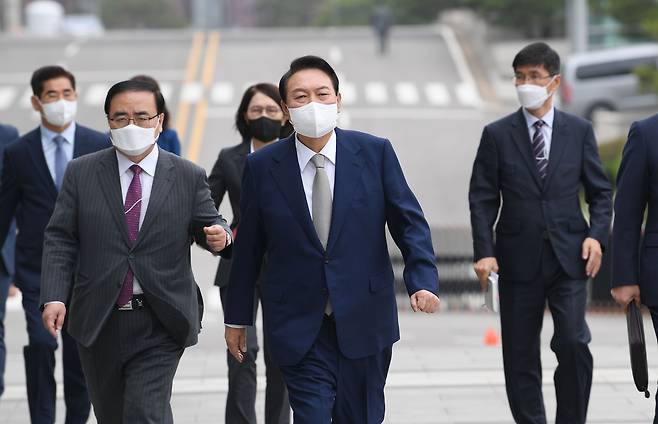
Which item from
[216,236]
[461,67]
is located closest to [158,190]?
[216,236]

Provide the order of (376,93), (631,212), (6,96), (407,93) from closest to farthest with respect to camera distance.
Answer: (631,212) → (6,96) → (376,93) → (407,93)

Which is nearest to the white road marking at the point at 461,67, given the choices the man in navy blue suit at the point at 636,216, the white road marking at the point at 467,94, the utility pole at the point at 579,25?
the white road marking at the point at 467,94

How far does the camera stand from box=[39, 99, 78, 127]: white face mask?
845cm

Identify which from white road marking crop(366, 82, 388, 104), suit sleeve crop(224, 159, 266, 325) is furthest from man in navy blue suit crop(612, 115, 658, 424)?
white road marking crop(366, 82, 388, 104)

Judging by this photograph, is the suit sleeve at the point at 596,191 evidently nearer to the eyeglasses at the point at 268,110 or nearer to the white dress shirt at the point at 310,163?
the eyeglasses at the point at 268,110

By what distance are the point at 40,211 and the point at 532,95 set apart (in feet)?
9.10

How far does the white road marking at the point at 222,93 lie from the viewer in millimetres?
37572

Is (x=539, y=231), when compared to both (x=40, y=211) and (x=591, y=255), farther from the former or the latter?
(x=40, y=211)

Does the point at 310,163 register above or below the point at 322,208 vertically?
above

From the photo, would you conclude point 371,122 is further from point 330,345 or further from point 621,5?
point 330,345

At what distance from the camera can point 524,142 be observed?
8.14m

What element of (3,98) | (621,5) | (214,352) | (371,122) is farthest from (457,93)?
(214,352)

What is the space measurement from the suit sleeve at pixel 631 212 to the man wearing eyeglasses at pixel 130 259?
1.76 metres

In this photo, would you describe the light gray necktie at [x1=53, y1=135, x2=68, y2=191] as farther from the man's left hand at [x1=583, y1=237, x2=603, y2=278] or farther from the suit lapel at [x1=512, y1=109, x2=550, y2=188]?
the man's left hand at [x1=583, y1=237, x2=603, y2=278]
